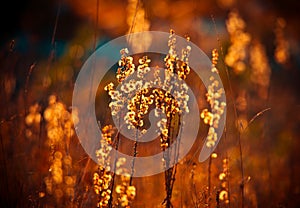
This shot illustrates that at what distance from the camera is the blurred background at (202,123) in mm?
2026

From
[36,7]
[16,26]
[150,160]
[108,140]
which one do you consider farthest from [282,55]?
[36,7]

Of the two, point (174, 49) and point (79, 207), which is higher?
point (174, 49)

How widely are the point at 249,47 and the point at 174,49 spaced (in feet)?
9.11

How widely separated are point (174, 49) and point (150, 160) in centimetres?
97

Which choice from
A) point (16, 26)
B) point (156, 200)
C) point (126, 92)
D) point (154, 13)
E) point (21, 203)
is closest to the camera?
point (126, 92)

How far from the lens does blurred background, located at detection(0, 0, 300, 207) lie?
203 centimetres

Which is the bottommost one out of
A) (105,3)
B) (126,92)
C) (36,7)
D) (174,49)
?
(126,92)

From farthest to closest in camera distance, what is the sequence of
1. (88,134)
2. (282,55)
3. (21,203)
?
(282,55) → (88,134) → (21,203)

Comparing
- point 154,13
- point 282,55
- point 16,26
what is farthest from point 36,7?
point 282,55

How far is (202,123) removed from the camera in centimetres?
361

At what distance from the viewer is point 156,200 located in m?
2.52

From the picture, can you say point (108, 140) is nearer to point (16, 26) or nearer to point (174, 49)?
point (174, 49)

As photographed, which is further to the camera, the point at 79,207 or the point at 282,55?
the point at 282,55

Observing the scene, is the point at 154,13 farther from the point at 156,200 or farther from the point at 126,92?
the point at 126,92
